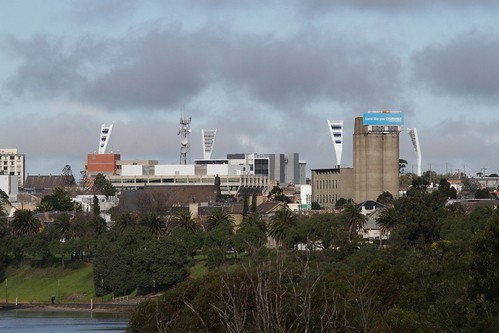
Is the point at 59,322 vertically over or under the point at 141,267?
under

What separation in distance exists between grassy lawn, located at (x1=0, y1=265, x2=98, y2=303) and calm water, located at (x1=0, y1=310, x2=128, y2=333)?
10439mm

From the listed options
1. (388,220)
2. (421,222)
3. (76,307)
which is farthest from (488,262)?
(388,220)

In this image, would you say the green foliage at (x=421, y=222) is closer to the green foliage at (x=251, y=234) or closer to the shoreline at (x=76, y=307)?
the green foliage at (x=251, y=234)

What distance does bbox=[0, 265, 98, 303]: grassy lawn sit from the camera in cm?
17875

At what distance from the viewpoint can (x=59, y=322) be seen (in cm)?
15150

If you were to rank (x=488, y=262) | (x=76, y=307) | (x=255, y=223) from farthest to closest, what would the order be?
(x=255, y=223) < (x=76, y=307) < (x=488, y=262)

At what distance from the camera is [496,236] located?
73.2m

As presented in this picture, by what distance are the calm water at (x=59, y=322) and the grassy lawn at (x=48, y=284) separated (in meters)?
10.4

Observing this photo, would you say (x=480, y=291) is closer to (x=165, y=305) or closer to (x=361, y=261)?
(x=165, y=305)

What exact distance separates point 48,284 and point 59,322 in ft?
106

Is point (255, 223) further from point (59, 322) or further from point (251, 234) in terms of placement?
point (59, 322)

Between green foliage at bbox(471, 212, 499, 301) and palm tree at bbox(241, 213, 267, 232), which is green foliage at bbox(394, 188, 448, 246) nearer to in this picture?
palm tree at bbox(241, 213, 267, 232)

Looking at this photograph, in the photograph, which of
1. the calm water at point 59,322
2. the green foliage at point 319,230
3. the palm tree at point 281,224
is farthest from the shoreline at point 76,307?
the palm tree at point 281,224

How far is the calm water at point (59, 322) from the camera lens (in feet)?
458
